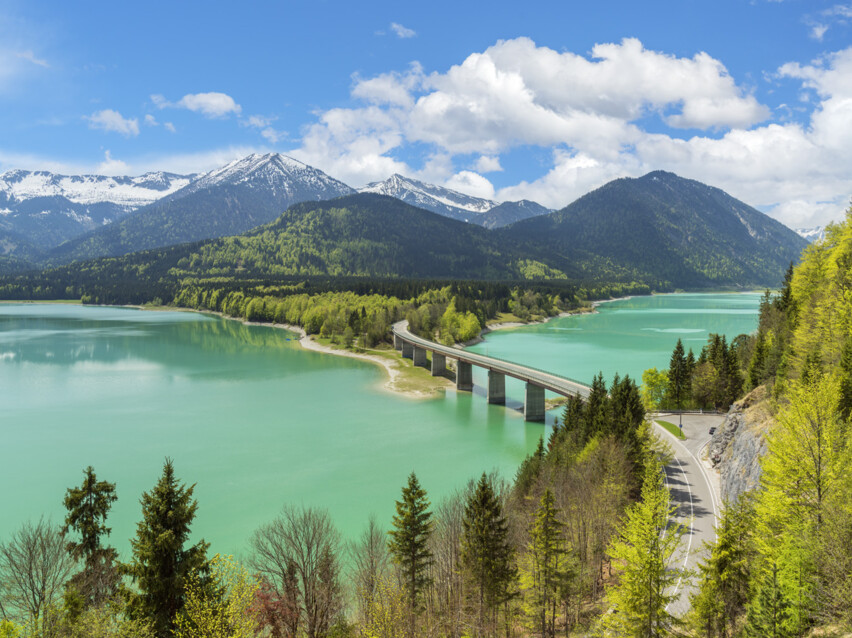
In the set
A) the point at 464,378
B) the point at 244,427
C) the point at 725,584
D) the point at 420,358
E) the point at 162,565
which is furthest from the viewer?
the point at 420,358

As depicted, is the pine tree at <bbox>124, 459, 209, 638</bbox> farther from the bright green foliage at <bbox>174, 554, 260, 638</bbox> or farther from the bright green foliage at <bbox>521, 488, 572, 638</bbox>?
the bright green foliage at <bbox>521, 488, 572, 638</bbox>

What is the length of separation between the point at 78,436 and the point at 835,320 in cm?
6413

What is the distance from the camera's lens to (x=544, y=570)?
20.3 m

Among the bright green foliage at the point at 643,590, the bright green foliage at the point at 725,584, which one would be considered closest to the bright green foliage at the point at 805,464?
the bright green foliage at the point at 725,584

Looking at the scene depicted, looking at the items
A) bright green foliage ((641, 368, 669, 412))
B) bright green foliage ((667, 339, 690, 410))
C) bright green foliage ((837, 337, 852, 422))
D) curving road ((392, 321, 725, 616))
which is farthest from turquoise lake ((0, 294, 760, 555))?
bright green foliage ((837, 337, 852, 422))

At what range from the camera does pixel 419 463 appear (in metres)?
45.1

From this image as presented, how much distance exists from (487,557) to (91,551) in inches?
612

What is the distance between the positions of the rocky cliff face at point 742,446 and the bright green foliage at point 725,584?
7.00 meters

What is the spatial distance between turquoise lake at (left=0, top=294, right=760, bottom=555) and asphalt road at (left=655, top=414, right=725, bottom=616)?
13.1m

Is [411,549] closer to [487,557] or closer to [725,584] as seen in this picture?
[487,557]

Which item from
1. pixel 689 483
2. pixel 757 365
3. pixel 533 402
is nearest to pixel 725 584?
pixel 689 483

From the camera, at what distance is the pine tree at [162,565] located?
16.0 meters

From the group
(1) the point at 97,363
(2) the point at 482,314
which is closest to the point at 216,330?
(1) the point at 97,363

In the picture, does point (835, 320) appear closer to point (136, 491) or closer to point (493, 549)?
point (493, 549)
